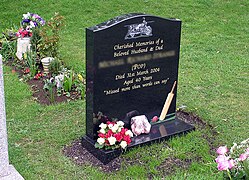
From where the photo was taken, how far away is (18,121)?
6.09 meters

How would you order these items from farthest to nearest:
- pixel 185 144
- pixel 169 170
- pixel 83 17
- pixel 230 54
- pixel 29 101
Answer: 1. pixel 83 17
2. pixel 230 54
3. pixel 29 101
4. pixel 185 144
5. pixel 169 170

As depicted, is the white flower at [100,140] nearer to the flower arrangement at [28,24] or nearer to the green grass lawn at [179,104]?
the green grass lawn at [179,104]

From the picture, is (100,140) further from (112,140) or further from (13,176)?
(13,176)

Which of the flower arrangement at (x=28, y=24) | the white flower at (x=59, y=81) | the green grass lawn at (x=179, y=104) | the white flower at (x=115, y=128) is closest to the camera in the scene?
the green grass lawn at (x=179, y=104)

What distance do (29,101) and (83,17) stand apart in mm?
5663

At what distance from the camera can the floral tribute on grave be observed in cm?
698

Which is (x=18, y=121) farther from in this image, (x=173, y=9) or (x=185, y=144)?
(x=173, y=9)

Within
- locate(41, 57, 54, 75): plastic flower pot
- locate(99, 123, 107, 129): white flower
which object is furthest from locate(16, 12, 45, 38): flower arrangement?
locate(99, 123, 107, 129): white flower

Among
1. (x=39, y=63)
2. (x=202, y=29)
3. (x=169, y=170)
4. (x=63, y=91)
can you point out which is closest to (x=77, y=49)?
(x=39, y=63)

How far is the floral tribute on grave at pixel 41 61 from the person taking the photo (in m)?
6.98

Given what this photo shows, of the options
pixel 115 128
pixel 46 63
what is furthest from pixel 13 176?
pixel 46 63

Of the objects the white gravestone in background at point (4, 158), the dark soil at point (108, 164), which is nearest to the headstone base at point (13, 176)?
the white gravestone in background at point (4, 158)

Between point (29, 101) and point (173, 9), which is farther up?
point (173, 9)

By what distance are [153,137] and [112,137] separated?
2.23 feet
